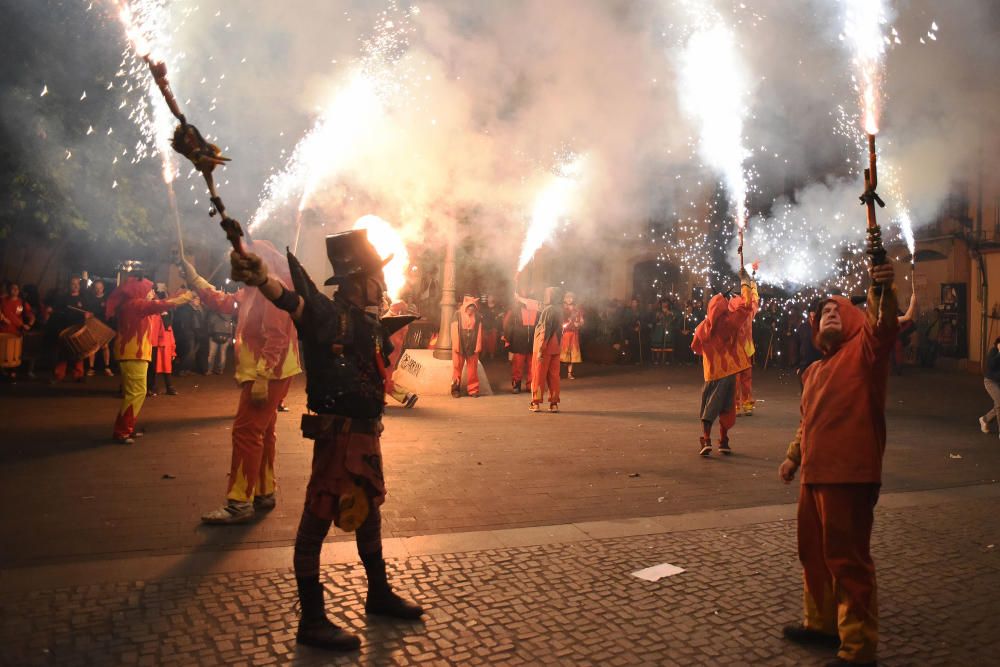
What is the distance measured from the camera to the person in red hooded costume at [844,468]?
2.91m

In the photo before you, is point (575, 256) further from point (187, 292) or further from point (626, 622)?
point (626, 622)

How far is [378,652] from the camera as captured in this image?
117 inches

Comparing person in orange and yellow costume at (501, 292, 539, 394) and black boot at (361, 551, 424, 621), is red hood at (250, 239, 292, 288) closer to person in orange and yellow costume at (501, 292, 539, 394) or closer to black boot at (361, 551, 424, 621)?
black boot at (361, 551, 424, 621)

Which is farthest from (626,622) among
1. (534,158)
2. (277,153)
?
(277,153)

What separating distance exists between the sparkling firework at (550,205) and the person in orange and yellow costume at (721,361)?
5.05 metres

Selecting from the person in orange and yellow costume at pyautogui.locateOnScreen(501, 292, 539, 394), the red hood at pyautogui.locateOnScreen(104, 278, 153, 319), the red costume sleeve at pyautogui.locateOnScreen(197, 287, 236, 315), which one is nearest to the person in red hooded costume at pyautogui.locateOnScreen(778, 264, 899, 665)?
the red costume sleeve at pyautogui.locateOnScreen(197, 287, 236, 315)

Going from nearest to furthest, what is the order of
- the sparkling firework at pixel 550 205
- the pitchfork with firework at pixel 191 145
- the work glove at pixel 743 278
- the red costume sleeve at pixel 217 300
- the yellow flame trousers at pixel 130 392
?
the pitchfork with firework at pixel 191 145, the red costume sleeve at pixel 217 300, the yellow flame trousers at pixel 130 392, the work glove at pixel 743 278, the sparkling firework at pixel 550 205

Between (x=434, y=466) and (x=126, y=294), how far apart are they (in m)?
3.39

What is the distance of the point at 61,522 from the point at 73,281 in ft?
27.2

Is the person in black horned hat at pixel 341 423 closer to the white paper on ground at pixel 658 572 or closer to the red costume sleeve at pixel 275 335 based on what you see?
the white paper on ground at pixel 658 572

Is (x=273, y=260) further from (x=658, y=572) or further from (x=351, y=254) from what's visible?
(x=658, y=572)

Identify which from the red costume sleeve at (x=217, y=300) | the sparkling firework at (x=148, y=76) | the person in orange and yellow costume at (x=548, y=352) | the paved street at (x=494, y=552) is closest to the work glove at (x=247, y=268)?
the paved street at (x=494, y=552)

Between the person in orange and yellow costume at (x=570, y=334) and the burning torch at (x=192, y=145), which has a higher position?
the burning torch at (x=192, y=145)

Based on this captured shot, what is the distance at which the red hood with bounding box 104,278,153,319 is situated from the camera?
6.98 metres
